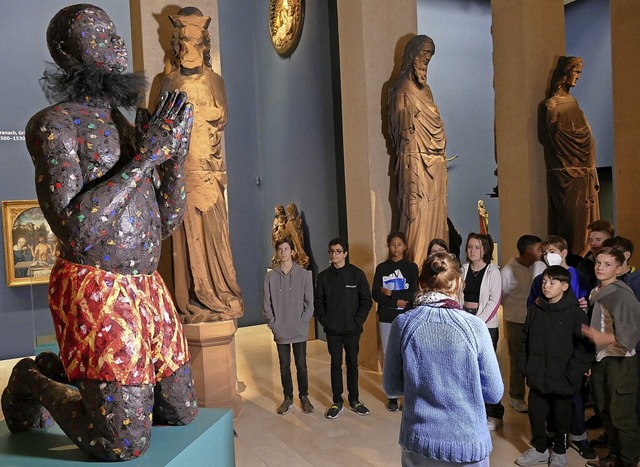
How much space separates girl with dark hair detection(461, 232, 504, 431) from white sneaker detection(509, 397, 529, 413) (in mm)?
383

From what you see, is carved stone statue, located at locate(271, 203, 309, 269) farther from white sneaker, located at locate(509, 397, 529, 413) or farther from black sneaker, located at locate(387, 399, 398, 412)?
white sneaker, located at locate(509, 397, 529, 413)

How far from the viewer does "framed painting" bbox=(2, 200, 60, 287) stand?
8425mm

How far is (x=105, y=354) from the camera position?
6.66 feet

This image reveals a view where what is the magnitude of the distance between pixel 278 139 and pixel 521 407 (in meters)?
6.55

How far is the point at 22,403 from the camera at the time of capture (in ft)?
7.91

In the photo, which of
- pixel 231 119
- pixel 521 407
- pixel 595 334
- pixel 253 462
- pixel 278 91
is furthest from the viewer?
pixel 231 119

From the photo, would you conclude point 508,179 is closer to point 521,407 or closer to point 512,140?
point 512,140

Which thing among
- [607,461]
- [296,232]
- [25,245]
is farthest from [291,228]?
[607,461]

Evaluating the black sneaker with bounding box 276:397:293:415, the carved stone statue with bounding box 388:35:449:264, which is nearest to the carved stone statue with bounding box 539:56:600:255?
the carved stone statue with bounding box 388:35:449:264

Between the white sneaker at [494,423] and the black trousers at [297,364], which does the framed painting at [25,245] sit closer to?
the black trousers at [297,364]

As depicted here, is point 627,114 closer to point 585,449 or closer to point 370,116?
point 370,116

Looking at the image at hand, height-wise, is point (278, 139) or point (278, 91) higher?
point (278, 91)

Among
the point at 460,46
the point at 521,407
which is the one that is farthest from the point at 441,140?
the point at 460,46

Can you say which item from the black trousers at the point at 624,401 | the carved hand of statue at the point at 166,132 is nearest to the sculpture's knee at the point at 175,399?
the carved hand of statue at the point at 166,132
